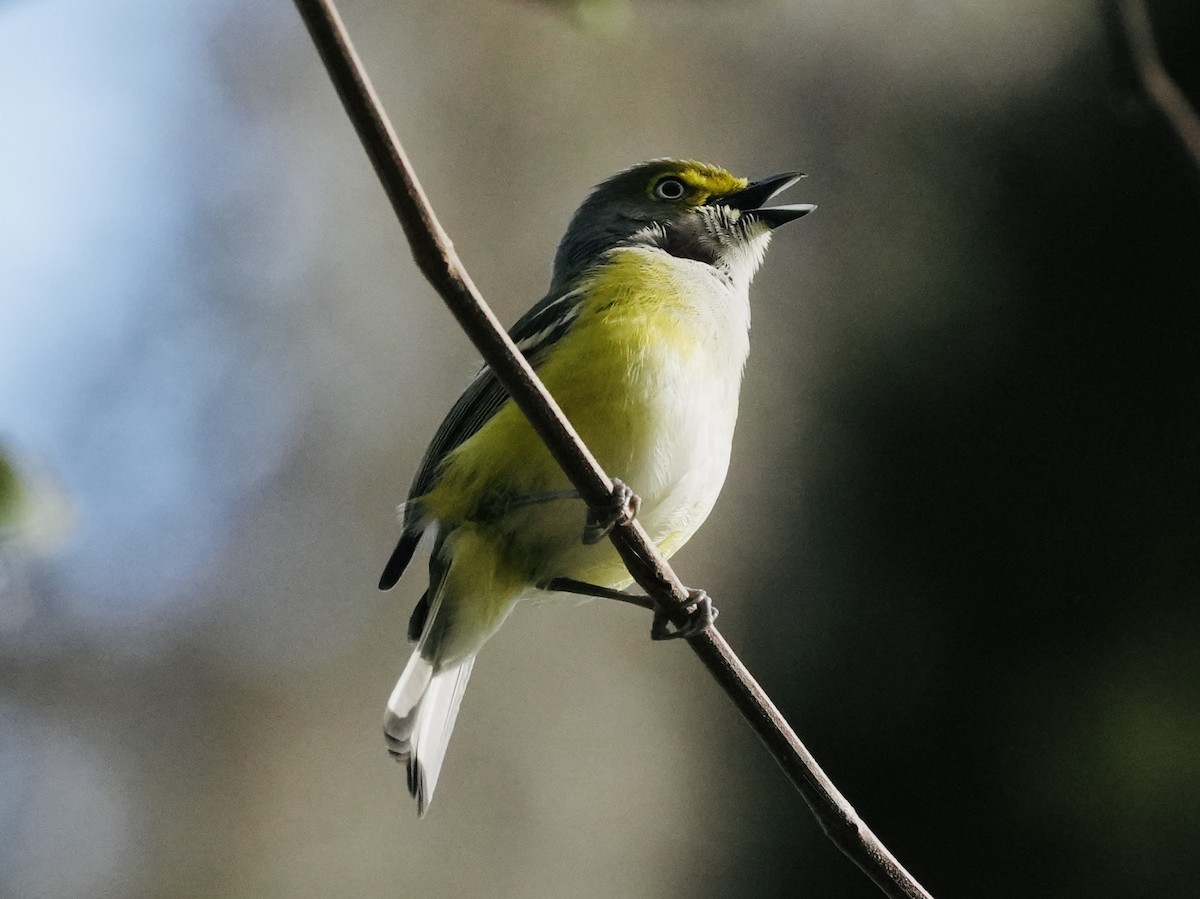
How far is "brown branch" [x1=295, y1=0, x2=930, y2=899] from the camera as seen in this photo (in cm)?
159

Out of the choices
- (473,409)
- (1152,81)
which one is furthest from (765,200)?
(1152,81)

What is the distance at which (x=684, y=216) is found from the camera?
4355 millimetres

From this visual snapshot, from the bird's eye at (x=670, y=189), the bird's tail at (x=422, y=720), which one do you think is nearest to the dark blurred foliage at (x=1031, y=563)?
the bird's eye at (x=670, y=189)

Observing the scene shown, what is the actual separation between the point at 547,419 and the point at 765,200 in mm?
2504

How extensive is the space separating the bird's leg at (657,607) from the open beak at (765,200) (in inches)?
57.1

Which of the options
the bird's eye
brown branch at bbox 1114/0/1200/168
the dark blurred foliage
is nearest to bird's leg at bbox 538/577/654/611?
the bird's eye

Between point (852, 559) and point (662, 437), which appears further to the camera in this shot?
point (852, 559)

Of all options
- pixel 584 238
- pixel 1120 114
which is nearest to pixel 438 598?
pixel 584 238

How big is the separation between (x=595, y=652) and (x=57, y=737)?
452 cm

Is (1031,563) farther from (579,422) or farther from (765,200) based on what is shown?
(579,422)

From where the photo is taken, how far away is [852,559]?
26.9ft

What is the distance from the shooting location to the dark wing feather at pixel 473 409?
3627 millimetres

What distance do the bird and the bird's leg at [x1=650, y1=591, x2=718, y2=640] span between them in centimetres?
2

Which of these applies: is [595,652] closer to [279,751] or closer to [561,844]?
[561,844]
